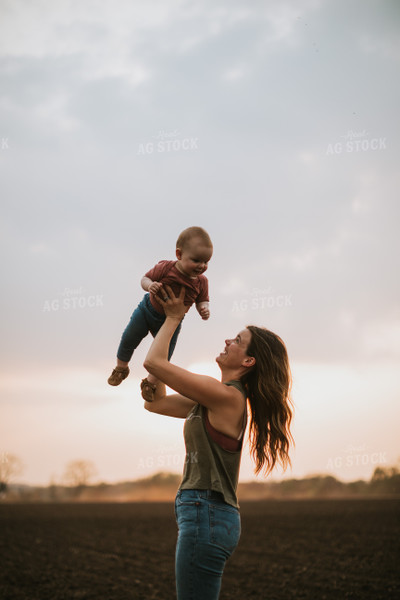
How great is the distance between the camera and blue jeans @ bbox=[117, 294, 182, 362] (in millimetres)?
4199

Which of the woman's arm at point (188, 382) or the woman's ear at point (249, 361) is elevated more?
the woman's ear at point (249, 361)

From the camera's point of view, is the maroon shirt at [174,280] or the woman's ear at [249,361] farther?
the maroon shirt at [174,280]

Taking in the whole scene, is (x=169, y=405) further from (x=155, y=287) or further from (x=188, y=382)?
(x=155, y=287)

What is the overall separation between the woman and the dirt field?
1115 centimetres

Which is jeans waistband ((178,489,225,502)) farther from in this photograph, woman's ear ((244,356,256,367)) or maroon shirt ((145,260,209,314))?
maroon shirt ((145,260,209,314))

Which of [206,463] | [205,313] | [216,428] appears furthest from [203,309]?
[206,463]

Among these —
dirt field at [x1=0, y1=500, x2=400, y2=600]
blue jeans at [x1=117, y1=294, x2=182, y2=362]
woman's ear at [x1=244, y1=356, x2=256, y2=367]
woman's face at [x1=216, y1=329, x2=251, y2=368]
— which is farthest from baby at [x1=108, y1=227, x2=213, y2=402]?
dirt field at [x1=0, y1=500, x2=400, y2=600]

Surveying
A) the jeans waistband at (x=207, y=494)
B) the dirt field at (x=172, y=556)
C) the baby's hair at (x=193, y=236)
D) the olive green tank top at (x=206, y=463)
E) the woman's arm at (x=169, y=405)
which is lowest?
the dirt field at (x=172, y=556)

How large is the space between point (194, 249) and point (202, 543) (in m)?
1.71

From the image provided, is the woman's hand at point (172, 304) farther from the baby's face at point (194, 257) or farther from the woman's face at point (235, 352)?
the woman's face at point (235, 352)

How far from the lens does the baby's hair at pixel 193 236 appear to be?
12.7ft

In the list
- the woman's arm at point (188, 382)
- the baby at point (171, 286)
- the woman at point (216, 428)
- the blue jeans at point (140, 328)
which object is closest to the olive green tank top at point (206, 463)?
the woman at point (216, 428)

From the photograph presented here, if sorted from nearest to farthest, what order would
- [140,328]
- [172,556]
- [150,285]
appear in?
[150,285], [140,328], [172,556]

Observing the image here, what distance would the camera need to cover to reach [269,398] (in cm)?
384
